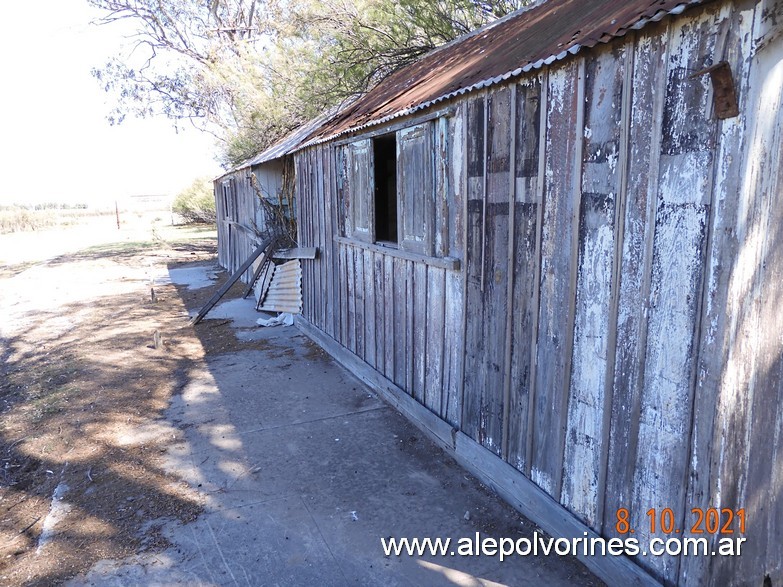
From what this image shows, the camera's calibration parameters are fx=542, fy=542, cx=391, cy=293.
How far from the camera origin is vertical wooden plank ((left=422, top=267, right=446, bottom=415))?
179 inches

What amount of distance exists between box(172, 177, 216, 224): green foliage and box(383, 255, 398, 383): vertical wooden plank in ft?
97.5

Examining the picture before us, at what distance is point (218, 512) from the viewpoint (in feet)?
12.5

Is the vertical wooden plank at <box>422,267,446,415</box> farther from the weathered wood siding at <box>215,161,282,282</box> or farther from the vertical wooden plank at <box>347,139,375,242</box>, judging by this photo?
the weathered wood siding at <box>215,161,282,282</box>

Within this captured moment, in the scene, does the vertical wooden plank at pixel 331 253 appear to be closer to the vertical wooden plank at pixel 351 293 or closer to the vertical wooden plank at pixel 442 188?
the vertical wooden plank at pixel 351 293

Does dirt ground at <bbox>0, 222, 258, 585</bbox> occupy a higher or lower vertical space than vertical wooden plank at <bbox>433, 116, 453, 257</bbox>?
lower

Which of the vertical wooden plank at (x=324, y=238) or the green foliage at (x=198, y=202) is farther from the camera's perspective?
the green foliage at (x=198, y=202)

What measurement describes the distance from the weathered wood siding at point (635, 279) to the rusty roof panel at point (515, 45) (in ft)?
0.31

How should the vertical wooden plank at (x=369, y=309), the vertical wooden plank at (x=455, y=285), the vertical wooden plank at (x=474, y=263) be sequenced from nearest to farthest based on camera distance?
the vertical wooden plank at (x=474, y=263) < the vertical wooden plank at (x=455, y=285) < the vertical wooden plank at (x=369, y=309)

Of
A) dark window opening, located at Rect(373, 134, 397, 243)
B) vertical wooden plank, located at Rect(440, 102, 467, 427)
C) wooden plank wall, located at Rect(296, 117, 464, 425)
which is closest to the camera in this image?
vertical wooden plank, located at Rect(440, 102, 467, 427)

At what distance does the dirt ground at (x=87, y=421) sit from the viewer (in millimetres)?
3529

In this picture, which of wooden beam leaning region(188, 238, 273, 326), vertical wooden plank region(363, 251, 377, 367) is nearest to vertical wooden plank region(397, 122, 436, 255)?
vertical wooden plank region(363, 251, 377, 367)

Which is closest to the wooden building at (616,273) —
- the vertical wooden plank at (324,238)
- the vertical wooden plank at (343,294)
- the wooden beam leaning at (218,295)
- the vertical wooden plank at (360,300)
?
the vertical wooden plank at (360,300)

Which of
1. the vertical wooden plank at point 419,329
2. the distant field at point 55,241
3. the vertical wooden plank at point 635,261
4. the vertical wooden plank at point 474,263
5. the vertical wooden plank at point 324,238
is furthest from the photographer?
the distant field at point 55,241

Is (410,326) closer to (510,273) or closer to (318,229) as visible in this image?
(510,273)
